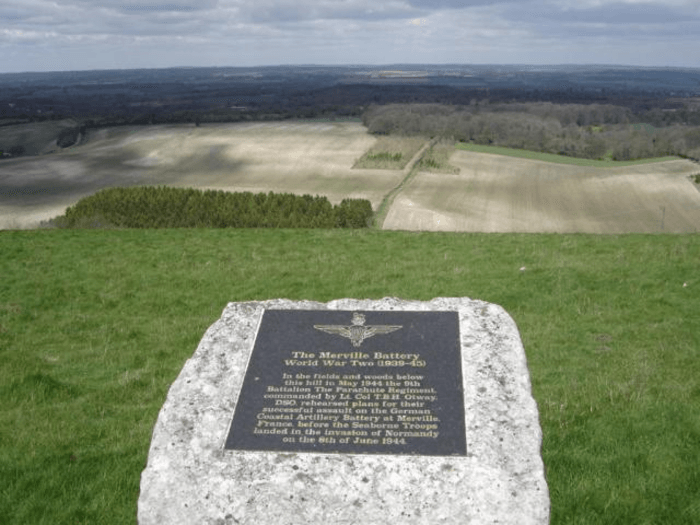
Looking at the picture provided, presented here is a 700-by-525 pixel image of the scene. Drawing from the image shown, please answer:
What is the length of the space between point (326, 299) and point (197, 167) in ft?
247

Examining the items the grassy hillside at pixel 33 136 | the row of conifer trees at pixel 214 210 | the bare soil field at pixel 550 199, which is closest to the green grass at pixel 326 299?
the bare soil field at pixel 550 199

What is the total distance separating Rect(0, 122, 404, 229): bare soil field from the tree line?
1174 cm

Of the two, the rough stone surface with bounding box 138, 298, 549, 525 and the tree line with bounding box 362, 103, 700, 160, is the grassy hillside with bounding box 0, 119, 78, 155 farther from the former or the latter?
the rough stone surface with bounding box 138, 298, 549, 525

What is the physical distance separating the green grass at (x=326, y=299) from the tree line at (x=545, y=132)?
86.1m

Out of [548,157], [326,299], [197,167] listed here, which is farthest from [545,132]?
[326,299]

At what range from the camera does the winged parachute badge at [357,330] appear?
7480 mm

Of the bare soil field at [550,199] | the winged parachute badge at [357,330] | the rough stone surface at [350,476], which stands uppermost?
the winged parachute badge at [357,330]

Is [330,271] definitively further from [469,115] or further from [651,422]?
[469,115]

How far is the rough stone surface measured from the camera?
579 centimetres

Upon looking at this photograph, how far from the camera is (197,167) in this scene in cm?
8494

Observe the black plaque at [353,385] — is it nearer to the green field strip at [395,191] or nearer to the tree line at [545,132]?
the green field strip at [395,191]

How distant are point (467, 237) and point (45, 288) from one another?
1389 cm

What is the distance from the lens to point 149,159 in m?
92.0

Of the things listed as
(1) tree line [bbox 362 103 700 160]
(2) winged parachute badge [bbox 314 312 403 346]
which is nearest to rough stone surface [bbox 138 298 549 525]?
(2) winged parachute badge [bbox 314 312 403 346]
